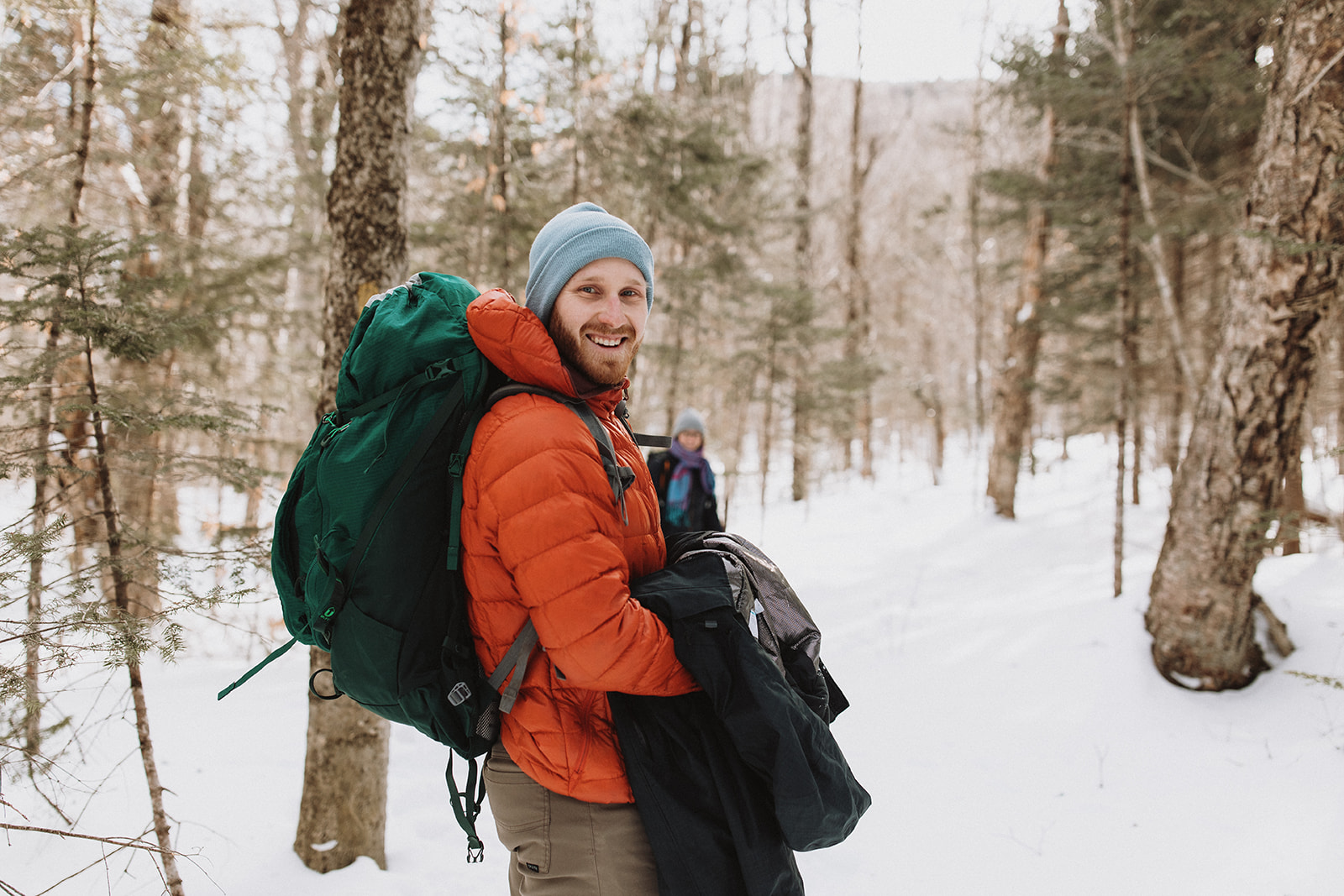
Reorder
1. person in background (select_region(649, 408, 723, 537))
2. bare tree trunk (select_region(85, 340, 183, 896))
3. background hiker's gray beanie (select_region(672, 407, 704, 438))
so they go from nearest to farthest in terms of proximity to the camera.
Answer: bare tree trunk (select_region(85, 340, 183, 896))
person in background (select_region(649, 408, 723, 537))
background hiker's gray beanie (select_region(672, 407, 704, 438))

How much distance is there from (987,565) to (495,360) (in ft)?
30.5

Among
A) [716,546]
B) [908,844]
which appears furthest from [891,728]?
[716,546]

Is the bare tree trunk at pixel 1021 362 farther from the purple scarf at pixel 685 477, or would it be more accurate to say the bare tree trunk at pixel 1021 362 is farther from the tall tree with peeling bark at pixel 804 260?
the purple scarf at pixel 685 477

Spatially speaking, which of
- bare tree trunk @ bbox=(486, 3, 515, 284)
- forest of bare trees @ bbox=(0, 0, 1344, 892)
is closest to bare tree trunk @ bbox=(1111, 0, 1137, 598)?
forest of bare trees @ bbox=(0, 0, 1344, 892)

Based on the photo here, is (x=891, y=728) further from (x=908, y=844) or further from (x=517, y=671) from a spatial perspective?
(x=517, y=671)

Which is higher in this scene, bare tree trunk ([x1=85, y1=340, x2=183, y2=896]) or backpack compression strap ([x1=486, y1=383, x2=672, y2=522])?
backpack compression strap ([x1=486, y1=383, x2=672, y2=522])

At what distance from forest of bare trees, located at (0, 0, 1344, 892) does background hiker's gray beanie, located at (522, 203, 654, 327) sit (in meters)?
1.62

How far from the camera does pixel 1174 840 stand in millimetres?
3598

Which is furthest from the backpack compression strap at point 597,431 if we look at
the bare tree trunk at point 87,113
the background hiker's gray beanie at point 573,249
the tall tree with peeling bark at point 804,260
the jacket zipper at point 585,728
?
the tall tree with peeling bark at point 804,260

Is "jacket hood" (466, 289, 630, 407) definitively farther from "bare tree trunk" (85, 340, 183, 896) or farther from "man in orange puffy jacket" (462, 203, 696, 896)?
"bare tree trunk" (85, 340, 183, 896)

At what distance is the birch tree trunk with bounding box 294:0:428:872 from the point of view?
305 cm

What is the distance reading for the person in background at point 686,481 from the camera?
601 cm

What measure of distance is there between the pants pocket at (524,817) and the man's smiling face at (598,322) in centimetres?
102

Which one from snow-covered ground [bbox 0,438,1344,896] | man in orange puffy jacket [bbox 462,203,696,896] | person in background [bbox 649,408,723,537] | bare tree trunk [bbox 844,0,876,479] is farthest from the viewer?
bare tree trunk [bbox 844,0,876,479]
